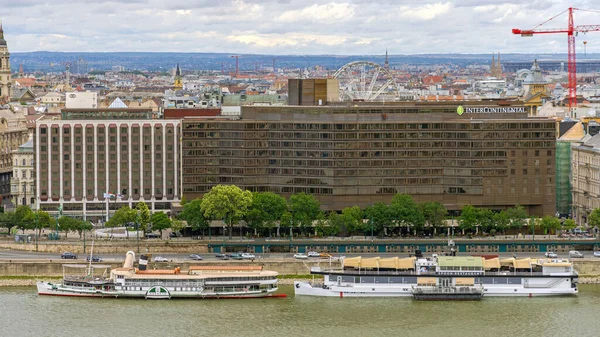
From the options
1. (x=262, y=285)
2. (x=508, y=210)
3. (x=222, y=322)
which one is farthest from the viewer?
(x=508, y=210)

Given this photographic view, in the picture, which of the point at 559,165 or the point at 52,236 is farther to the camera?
the point at 559,165

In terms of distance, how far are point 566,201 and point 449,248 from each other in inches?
1255

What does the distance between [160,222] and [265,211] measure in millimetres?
9320

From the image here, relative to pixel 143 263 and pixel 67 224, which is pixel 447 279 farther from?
pixel 67 224

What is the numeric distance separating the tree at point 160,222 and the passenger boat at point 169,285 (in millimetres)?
22544

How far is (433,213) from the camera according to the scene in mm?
139750

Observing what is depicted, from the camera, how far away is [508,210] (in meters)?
142

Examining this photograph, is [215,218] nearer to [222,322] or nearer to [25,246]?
[25,246]

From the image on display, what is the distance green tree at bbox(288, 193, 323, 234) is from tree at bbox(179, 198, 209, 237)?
25.8 ft

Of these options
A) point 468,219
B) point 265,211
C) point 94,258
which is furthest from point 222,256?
point 468,219

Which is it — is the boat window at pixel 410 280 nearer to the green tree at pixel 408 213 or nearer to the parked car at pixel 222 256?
the parked car at pixel 222 256

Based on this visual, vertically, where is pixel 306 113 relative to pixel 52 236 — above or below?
above

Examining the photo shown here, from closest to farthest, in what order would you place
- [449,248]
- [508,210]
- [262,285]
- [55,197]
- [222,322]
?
[222,322] < [262,285] < [449,248] < [508,210] < [55,197]

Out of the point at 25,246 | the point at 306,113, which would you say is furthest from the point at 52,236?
the point at 306,113
